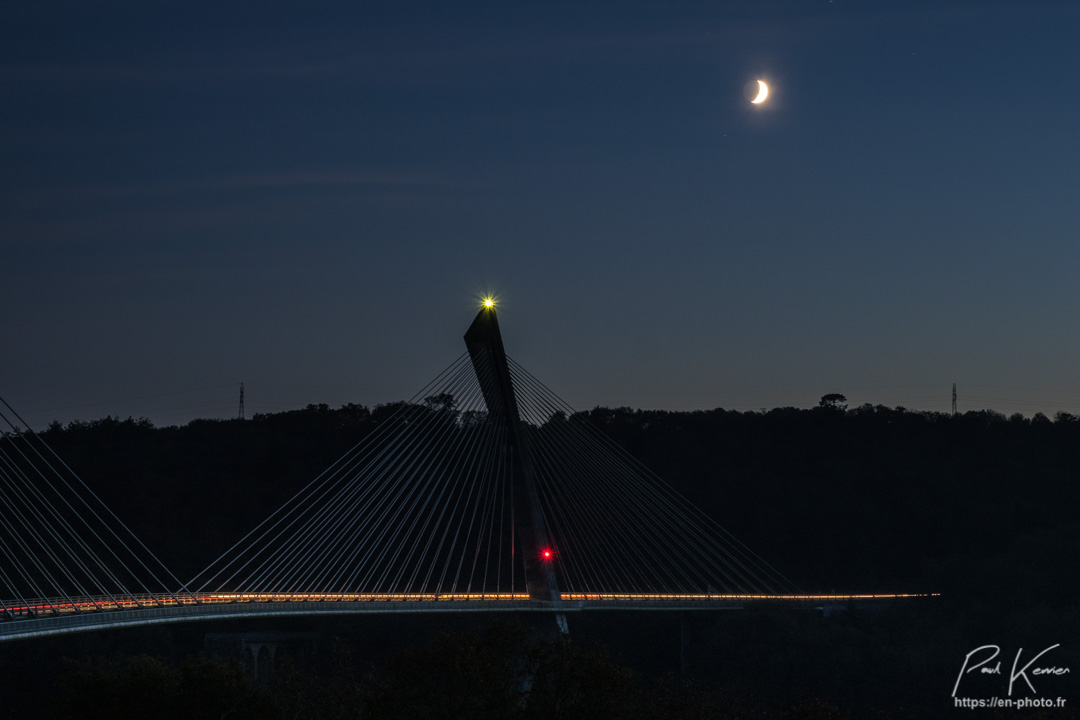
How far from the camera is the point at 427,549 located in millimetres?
69688

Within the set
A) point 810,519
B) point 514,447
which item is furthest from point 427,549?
point 810,519

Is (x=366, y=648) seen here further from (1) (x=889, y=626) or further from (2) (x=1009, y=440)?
(2) (x=1009, y=440)

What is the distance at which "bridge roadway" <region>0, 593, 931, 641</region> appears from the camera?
35.7 m

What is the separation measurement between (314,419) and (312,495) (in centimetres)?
1696

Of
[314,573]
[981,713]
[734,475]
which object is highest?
[734,475]

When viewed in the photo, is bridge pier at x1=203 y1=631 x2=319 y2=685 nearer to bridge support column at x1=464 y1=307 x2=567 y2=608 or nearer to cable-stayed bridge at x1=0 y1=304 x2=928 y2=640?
cable-stayed bridge at x1=0 y1=304 x2=928 y2=640

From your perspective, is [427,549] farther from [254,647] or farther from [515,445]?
[515,445]

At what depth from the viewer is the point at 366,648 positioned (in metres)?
67.6

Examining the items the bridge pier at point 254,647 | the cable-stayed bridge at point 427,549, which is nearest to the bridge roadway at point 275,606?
the cable-stayed bridge at point 427,549

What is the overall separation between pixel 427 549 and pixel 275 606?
23171 millimetres

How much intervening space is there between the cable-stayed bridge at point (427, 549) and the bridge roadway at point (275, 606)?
78mm

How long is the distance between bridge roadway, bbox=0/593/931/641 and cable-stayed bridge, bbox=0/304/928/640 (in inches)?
3.1

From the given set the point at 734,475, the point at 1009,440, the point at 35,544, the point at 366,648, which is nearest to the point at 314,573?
the point at 366,648

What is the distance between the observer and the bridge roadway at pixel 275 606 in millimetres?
35688
